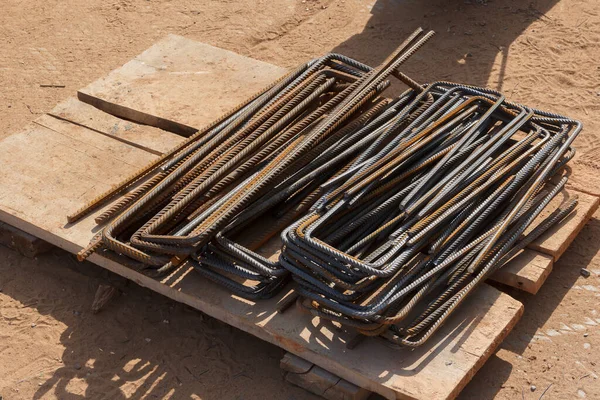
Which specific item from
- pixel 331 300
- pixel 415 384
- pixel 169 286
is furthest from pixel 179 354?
pixel 415 384

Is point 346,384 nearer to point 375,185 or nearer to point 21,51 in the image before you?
point 375,185

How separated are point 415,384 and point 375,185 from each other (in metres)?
1.21

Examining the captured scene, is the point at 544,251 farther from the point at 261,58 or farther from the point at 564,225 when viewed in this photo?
the point at 261,58

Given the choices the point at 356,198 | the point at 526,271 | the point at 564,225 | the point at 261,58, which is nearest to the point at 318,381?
the point at 356,198

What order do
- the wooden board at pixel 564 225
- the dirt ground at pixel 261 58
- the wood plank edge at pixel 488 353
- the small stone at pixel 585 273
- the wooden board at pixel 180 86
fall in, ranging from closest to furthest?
1. the wood plank edge at pixel 488 353
2. the dirt ground at pixel 261 58
3. the wooden board at pixel 564 225
4. the small stone at pixel 585 273
5. the wooden board at pixel 180 86

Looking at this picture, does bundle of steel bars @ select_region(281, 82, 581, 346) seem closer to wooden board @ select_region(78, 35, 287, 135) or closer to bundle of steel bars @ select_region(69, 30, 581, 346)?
bundle of steel bars @ select_region(69, 30, 581, 346)

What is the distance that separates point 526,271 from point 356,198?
101 centimetres

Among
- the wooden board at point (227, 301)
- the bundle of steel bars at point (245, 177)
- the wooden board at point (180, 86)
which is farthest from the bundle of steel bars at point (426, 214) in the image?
the wooden board at point (180, 86)

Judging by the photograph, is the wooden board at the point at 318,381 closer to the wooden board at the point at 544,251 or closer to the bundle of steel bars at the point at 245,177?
the bundle of steel bars at the point at 245,177

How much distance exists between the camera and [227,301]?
496 centimetres

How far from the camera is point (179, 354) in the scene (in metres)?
5.16

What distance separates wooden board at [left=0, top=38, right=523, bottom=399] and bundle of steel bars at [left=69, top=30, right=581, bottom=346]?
11 cm

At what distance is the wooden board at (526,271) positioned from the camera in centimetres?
504

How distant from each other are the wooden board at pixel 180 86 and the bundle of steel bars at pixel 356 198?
0.46 metres
